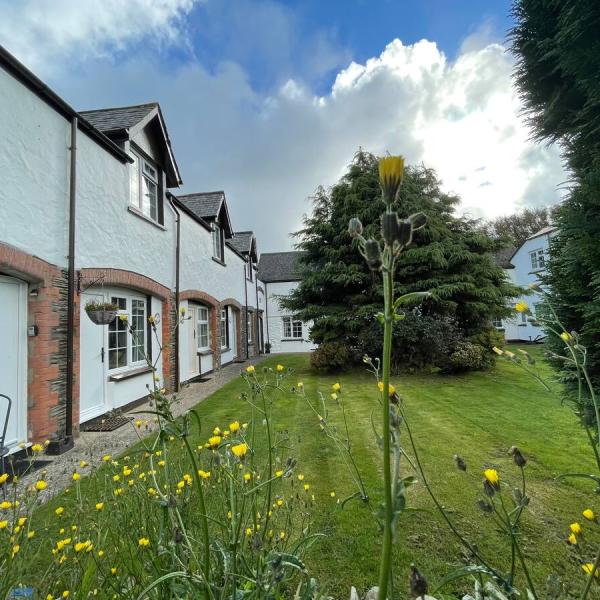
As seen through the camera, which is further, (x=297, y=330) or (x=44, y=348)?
(x=297, y=330)

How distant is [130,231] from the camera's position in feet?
24.1

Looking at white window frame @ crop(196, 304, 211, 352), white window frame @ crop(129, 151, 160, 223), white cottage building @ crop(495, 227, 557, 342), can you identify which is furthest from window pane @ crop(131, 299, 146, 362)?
white cottage building @ crop(495, 227, 557, 342)

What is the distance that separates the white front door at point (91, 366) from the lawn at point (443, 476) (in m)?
2.05

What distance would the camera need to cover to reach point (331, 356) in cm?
1135

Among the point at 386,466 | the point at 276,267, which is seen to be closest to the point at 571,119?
the point at 386,466

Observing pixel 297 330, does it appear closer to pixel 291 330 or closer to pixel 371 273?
pixel 291 330

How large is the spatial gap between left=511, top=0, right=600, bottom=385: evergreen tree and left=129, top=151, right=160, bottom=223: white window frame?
7.56 meters

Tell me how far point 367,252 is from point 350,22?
348 inches

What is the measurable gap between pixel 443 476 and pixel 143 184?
8875 millimetres

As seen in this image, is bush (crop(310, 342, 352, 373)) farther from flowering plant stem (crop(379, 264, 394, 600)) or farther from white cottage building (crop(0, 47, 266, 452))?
flowering plant stem (crop(379, 264, 394, 600))

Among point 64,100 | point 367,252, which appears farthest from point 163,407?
point 64,100

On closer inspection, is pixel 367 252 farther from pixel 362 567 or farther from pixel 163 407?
pixel 362 567

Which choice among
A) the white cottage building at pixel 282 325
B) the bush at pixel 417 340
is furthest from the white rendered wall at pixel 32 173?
the white cottage building at pixel 282 325

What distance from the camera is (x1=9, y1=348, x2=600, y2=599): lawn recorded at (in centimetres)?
247
